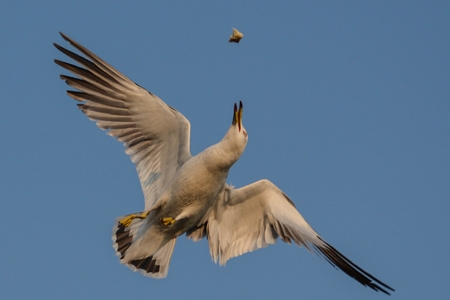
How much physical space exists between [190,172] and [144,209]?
1.06 metres

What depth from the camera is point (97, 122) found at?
11.1 m

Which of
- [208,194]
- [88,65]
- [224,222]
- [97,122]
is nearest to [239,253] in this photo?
[224,222]

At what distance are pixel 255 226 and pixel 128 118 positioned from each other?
2446mm

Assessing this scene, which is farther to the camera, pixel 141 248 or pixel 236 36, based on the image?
pixel 141 248

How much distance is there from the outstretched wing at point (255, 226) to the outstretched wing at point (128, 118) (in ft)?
3.06

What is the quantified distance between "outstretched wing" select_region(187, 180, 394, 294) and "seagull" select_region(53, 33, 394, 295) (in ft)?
0.05

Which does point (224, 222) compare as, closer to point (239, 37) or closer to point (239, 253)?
point (239, 253)

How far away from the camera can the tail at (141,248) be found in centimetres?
1116

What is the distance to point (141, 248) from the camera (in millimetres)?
11203

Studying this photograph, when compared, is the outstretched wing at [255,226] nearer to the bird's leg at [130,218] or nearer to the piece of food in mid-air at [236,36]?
the bird's leg at [130,218]

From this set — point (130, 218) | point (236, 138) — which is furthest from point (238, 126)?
point (130, 218)

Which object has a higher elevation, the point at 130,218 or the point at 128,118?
the point at 128,118

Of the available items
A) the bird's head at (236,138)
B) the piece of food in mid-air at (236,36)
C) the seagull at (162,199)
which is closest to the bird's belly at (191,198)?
the seagull at (162,199)

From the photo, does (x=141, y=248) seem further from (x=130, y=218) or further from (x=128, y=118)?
(x=128, y=118)
